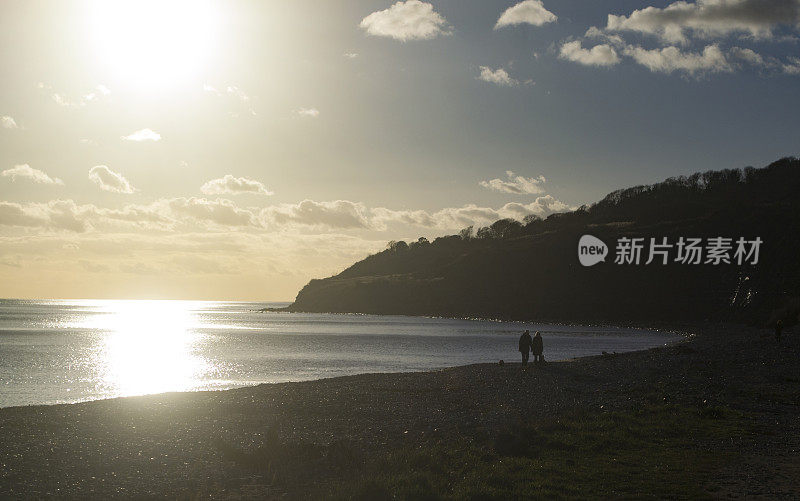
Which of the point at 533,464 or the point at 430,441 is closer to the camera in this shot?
the point at 533,464

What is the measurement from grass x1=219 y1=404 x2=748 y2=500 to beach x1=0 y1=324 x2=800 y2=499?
2.2 inches

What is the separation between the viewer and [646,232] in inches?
7416

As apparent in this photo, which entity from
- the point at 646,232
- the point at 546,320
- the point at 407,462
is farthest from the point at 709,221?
the point at 407,462

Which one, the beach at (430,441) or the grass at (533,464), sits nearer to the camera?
the grass at (533,464)

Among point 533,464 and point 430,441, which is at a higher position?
point 533,464

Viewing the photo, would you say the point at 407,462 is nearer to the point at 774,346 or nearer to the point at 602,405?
the point at 602,405

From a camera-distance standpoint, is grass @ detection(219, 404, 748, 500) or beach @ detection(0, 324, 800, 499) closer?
grass @ detection(219, 404, 748, 500)

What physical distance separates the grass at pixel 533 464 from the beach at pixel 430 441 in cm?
6

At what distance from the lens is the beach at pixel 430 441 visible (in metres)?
14.3

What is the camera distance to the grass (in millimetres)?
13422

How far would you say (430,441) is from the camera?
19953mm

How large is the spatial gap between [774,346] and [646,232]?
150221mm

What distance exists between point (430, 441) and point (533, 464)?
496cm

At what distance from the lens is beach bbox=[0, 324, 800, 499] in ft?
46.9
